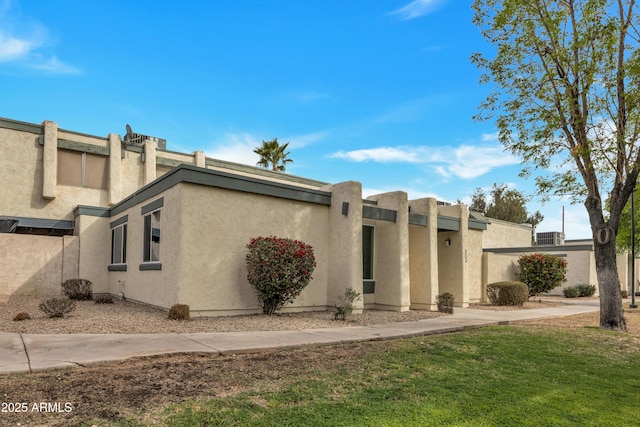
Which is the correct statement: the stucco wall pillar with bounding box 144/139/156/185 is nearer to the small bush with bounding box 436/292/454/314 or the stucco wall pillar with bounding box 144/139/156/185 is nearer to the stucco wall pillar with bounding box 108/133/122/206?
the stucco wall pillar with bounding box 108/133/122/206

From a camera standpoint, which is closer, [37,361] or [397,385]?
[397,385]

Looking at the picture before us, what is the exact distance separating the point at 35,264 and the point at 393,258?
43.7 ft

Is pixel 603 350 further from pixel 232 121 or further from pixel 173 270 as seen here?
pixel 232 121

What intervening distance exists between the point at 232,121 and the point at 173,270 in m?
7.65

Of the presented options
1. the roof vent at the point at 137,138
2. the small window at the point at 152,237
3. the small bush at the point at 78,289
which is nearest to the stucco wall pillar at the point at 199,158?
the roof vent at the point at 137,138

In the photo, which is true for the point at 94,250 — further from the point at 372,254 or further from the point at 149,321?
the point at 372,254

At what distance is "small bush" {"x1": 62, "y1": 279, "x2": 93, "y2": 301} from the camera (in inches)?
620

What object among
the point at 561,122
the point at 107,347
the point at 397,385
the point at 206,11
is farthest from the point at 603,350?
the point at 206,11

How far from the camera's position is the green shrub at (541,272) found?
20.9 m

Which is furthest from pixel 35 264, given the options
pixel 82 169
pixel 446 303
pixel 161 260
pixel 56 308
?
pixel 446 303

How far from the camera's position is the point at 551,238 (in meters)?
37.2

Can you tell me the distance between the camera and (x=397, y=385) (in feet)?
17.9

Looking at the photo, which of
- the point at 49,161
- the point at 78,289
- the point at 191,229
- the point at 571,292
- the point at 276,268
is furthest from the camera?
the point at 571,292

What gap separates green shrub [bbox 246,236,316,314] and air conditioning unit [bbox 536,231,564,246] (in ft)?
105
